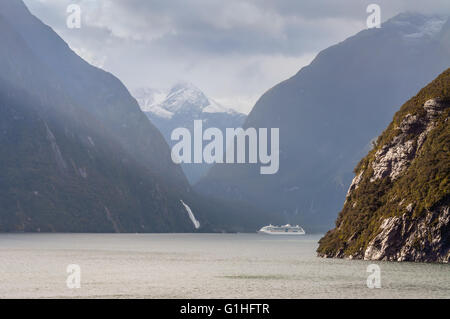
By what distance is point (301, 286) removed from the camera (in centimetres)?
9831

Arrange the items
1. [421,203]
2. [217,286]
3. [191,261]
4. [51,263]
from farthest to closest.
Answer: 1. [191,261]
2. [51,263]
3. [421,203]
4. [217,286]

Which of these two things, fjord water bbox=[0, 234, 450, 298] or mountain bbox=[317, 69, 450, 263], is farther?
mountain bbox=[317, 69, 450, 263]

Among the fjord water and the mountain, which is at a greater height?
the mountain

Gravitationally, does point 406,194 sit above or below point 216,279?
above

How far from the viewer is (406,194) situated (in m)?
132

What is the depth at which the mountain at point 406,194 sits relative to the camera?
124062mm

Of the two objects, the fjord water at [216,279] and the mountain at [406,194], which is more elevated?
the mountain at [406,194]

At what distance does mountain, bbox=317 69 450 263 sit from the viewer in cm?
12406

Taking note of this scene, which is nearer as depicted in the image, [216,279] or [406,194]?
[216,279]

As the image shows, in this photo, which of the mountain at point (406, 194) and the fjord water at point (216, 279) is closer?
the fjord water at point (216, 279)
